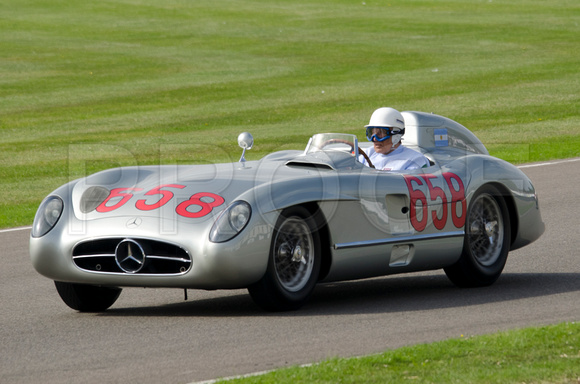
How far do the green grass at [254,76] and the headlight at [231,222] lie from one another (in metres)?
6.48

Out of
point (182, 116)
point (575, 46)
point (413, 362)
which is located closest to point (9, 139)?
point (182, 116)

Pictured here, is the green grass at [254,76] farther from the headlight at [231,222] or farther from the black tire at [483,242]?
the headlight at [231,222]

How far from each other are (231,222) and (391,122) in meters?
2.41

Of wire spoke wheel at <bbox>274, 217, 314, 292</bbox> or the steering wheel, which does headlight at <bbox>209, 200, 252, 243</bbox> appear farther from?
the steering wheel

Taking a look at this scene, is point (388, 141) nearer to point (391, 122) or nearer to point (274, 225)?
point (391, 122)

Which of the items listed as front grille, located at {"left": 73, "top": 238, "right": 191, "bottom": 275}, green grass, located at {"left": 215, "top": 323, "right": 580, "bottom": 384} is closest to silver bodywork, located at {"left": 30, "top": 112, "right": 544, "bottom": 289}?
front grille, located at {"left": 73, "top": 238, "right": 191, "bottom": 275}

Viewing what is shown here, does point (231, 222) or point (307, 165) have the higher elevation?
point (307, 165)

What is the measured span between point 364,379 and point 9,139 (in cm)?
1761

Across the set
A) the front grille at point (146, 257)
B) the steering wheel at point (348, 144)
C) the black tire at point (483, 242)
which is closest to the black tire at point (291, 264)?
the front grille at point (146, 257)

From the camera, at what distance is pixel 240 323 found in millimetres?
7027

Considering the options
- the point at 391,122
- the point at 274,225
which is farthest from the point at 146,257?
the point at 391,122

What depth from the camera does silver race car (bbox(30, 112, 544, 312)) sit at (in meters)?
7.01

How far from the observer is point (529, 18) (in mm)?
42219

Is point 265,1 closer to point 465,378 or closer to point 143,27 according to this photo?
point 143,27
